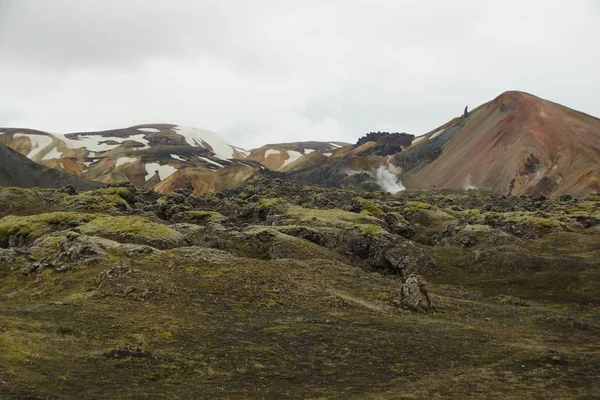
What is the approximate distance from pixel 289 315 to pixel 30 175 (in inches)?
5739

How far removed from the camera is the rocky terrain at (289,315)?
19.9 meters

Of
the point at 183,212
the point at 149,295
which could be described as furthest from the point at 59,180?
the point at 149,295

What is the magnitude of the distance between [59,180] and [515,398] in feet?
517

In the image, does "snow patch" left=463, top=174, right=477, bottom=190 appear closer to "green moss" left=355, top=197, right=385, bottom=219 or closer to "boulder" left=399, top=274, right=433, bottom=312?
"green moss" left=355, top=197, right=385, bottom=219

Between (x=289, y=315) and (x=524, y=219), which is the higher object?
(x=524, y=219)

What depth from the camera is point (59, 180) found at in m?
152

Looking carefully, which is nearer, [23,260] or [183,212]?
[23,260]

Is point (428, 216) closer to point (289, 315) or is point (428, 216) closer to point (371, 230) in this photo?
point (371, 230)

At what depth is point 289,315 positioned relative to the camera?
3103 cm

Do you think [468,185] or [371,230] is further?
[468,185]

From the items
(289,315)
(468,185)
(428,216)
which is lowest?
(289,315)

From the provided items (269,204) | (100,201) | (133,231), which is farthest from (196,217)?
(133,231)

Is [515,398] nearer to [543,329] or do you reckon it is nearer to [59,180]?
[543,329]

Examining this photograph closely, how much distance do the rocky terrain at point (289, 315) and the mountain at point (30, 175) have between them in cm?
9968
